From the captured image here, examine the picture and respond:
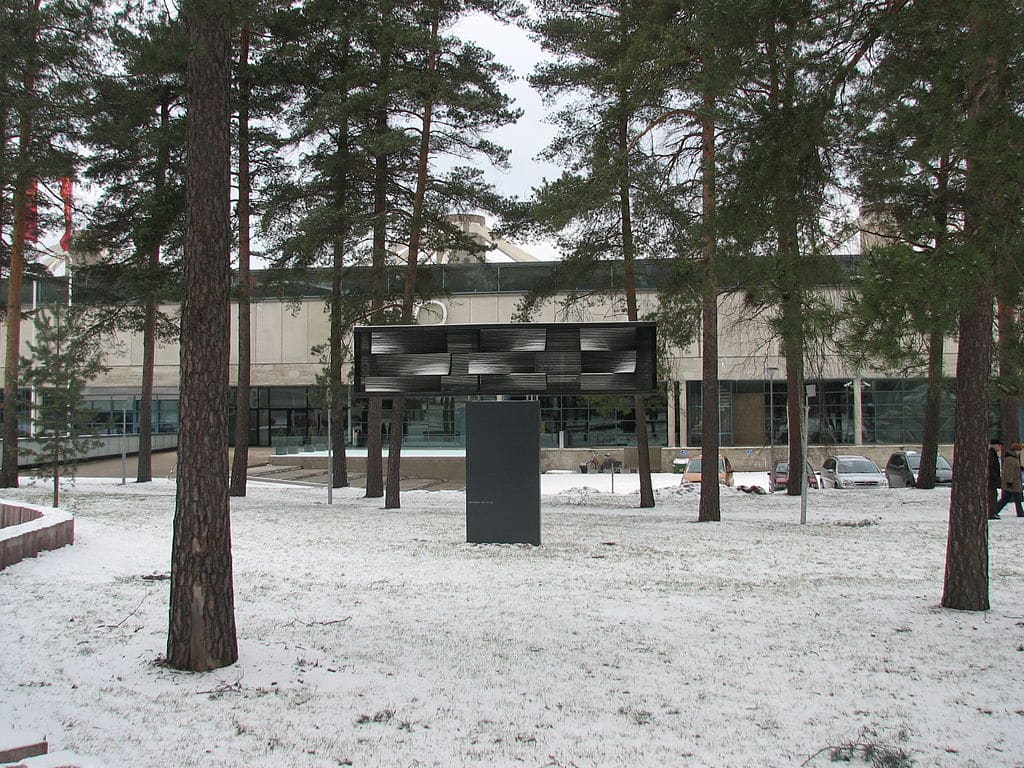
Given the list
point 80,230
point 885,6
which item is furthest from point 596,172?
point 80,230

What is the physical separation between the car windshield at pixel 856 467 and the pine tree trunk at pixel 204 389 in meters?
25.0

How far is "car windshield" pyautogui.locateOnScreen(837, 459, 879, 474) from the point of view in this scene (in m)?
27.3

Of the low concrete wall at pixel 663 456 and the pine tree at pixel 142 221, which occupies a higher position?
the pine tree at pixel 142 221

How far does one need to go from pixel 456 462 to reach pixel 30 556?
26.8m

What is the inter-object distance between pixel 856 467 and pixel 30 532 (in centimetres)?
2459

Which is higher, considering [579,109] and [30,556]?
[579,109]

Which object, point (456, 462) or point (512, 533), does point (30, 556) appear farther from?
point (456, 462)

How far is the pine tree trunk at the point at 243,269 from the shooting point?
63.0ft

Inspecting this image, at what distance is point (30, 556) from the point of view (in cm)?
981

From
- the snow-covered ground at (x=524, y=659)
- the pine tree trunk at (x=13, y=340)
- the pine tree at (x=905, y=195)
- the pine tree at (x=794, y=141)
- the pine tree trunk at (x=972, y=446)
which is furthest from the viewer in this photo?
the pine tree trunk at (x=13, y=340)

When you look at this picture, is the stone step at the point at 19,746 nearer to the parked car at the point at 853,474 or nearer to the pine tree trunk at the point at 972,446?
the pine tree trunk at the point at 972,446

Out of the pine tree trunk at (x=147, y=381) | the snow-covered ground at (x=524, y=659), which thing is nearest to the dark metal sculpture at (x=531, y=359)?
the snow-covered ground at (x=524, y=659)

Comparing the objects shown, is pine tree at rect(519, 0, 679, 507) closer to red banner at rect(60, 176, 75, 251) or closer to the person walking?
the person walking

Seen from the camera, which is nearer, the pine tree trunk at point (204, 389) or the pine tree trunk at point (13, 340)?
the pine tree trunk at point (204, 389)
